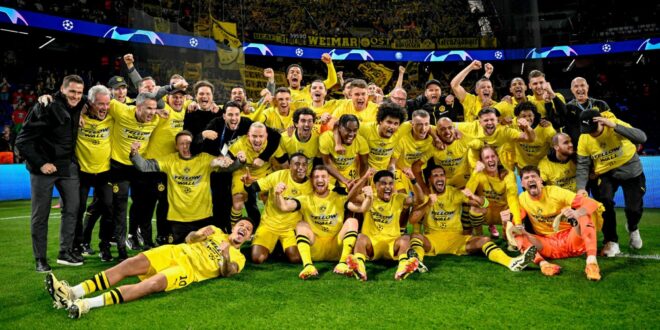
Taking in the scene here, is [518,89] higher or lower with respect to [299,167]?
higher

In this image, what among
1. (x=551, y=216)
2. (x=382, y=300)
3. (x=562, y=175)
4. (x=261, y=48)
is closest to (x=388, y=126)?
(x=551, y=216)

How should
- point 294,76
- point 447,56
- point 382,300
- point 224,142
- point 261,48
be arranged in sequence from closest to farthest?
point 382,300
point 224,142
point 294,76
point 261,48
point 447,56

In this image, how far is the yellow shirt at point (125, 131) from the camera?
6586 millimetres

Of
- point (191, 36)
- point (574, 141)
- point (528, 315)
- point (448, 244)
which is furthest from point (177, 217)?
point (191, 36)

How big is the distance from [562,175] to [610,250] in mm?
1061

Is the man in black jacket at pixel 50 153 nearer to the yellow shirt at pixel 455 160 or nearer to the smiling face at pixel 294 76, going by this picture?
the smiling face at pixel 294 76

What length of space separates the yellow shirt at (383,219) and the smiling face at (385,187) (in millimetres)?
103

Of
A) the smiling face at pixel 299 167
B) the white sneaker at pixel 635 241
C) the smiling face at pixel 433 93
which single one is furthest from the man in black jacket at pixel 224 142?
the white sneaker at pixel 635 241

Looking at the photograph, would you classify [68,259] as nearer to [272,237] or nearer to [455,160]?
[272,237]

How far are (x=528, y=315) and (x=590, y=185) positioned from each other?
368 cm

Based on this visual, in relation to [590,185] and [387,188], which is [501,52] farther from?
[387,188]

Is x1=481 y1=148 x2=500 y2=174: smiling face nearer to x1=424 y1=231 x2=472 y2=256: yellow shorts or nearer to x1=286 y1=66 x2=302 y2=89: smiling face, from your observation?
x1=424 y1=231 x2=472 y2=256: yellow shorts

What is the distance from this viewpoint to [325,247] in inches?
244

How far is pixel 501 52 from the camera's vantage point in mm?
25500
